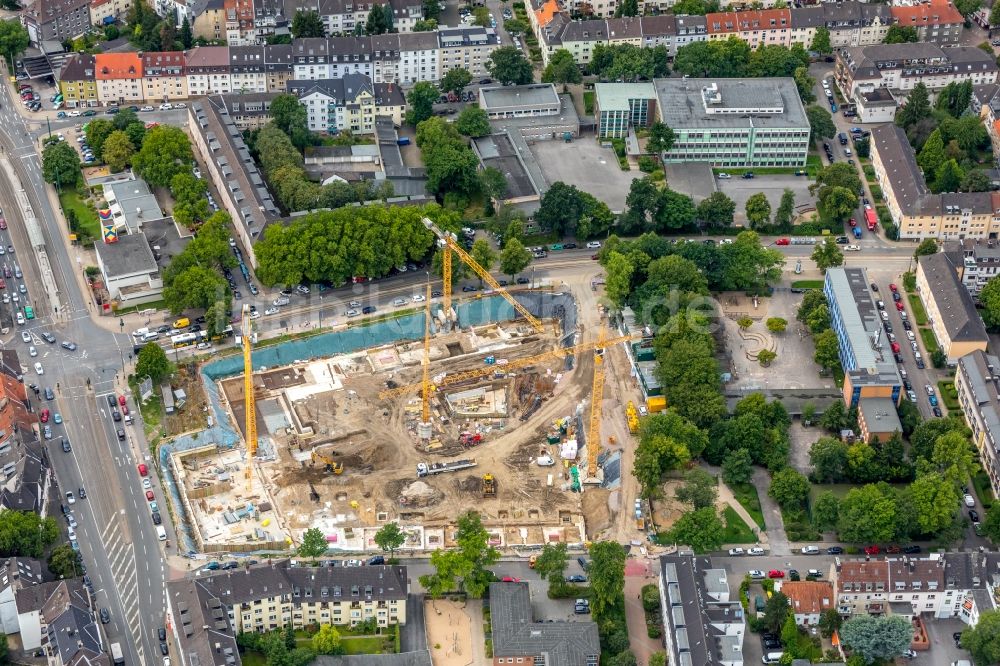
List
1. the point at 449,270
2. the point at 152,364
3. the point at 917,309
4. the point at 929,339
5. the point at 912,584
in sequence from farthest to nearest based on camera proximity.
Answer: the point at 917,309 → the point at 449,270 → the point at 929,339 → the point at 152,364 → the point at 912,584

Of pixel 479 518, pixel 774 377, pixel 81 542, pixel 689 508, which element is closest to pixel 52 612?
pixel 81 542

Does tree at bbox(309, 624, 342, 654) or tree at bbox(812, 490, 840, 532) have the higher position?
tree at bbox(309, 624, 342, 654)

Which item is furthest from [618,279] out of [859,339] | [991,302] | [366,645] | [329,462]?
[366,645]

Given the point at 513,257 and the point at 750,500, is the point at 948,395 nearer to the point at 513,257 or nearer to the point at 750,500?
the point at 750,500

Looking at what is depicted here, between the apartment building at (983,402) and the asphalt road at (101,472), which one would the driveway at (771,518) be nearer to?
the apartment building at (983,402)

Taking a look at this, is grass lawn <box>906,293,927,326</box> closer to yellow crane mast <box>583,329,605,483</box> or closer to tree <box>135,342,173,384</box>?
yellow crane mast <box>583,329,605,483</box>

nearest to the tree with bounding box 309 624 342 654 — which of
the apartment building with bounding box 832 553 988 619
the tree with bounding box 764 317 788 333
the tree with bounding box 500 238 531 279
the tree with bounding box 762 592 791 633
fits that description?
the tree with bounding box 762 592 791 633

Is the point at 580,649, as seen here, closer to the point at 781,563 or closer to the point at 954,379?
the point at 781,563
